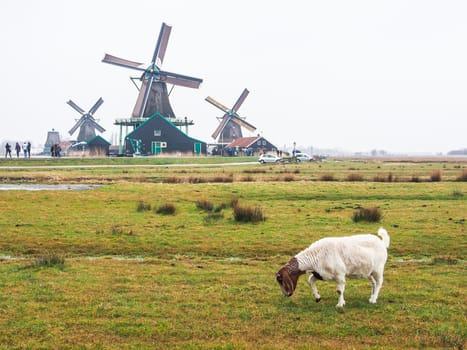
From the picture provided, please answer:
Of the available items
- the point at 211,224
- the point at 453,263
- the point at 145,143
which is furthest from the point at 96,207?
the point at 145,143

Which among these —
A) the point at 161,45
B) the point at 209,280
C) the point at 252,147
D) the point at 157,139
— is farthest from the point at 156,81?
the point at 209,280

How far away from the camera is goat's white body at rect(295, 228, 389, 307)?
11.1 metres

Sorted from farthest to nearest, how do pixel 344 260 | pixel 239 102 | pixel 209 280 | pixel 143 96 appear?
pixel 239 102 → pixel 143 96 → pixel 209 280 → pixel 344 260

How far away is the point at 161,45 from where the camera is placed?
96.2 m

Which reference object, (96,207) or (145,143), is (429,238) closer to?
(96,207)

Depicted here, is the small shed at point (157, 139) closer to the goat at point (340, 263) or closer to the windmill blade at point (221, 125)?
the windmill blade at point (221, 125)

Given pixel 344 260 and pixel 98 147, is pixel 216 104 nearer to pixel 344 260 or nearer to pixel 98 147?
pixel 98 147

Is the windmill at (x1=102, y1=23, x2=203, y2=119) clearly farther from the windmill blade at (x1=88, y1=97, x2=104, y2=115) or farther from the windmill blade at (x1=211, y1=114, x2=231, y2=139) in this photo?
the windmill blade at (x1=88, y1=97, x2=104, y2=115)

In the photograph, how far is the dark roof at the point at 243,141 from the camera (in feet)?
382

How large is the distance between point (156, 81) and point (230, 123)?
34871 millimetres

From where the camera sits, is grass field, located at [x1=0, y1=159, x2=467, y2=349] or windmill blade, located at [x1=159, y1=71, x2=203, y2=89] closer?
grass field, located at [x1=0, y1=159, x2=467, y2=349]

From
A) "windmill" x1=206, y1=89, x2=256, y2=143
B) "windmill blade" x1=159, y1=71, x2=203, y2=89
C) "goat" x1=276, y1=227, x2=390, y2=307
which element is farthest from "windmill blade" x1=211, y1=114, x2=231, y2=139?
"goat" x1=276, y1=227, x2=390, y2=307

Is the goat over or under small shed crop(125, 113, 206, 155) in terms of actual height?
under

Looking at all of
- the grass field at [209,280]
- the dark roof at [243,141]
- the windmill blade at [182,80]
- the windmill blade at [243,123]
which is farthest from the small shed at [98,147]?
the grass field at [209,280]
